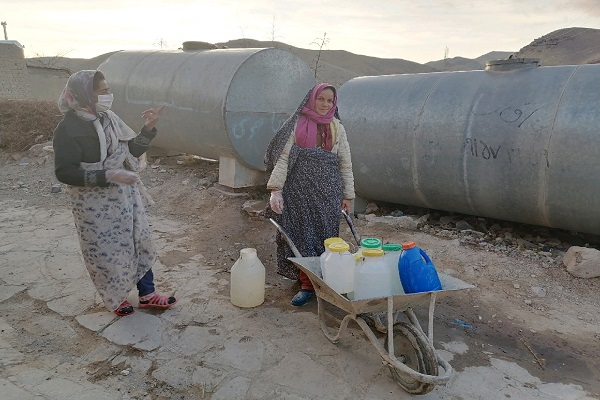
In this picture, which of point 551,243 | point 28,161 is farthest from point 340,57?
point 551,243

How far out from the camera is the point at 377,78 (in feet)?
20.5

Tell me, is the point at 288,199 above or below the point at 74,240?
above

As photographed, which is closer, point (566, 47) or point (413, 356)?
point (413, 356)

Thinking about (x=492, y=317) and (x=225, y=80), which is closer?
(x=492, y=317)

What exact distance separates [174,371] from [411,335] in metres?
1.45

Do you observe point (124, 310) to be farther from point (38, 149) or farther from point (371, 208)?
point (38, 149)

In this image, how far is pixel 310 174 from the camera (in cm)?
373

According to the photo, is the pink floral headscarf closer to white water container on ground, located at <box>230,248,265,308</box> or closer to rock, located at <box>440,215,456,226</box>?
white water container on ground, located at <box>230,248,265,308</box>

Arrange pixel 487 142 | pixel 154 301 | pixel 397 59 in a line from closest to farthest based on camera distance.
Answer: pixel 154 301, pixel 487 142, pixel 397 59

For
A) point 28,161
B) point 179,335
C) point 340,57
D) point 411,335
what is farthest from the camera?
point 340,57

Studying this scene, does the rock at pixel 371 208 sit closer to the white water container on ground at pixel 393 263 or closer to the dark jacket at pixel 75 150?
the white water container on ground at pixel 393 263

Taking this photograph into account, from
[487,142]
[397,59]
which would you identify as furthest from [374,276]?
[397,59]

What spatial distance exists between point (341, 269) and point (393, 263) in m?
0.32

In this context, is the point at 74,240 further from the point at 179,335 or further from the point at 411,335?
the point at 411,335
